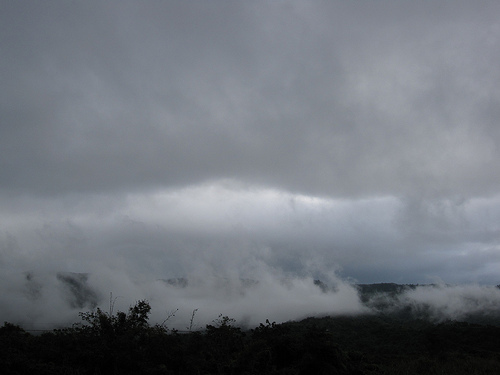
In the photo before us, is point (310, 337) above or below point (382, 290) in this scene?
below

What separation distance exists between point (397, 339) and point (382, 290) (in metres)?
136

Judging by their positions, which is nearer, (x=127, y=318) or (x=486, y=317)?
(x=127, y=318)

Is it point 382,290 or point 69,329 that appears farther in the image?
point 382,290

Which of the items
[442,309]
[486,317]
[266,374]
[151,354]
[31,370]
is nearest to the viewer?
[31,370]

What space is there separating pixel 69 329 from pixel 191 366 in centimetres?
729

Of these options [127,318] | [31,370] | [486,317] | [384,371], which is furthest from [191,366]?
[486,317]

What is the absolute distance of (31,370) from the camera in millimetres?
15141

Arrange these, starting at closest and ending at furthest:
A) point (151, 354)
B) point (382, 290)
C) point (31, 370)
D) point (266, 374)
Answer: point (31, 370), point (266, 374), point (151, 354), point (382, 290)

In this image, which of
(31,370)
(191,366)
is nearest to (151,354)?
(191,366)

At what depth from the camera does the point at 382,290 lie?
188750mm

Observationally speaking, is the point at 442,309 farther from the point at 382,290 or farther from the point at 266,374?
the point at 266,374

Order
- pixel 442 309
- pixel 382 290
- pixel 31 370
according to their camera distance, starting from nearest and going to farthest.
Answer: pixel 31 370, pixel 442 309, pixel 382 290

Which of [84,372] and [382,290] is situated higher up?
[382,290]

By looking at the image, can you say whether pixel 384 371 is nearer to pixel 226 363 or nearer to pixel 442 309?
pixel 226 363
